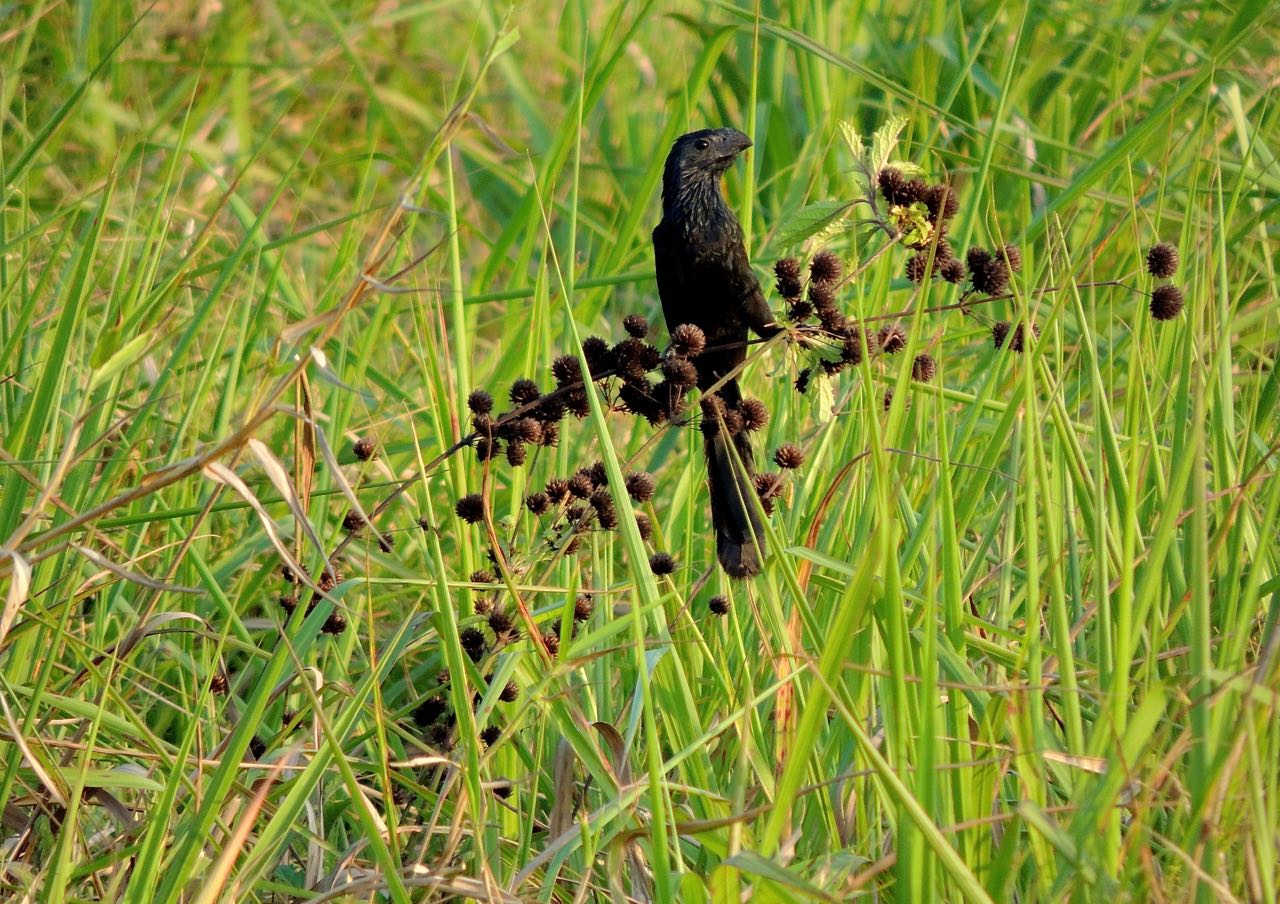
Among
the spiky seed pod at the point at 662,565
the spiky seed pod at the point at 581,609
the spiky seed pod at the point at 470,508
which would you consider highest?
the spiky seed pod at the point at 470,508

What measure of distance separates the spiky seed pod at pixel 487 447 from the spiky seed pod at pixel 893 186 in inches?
23.3

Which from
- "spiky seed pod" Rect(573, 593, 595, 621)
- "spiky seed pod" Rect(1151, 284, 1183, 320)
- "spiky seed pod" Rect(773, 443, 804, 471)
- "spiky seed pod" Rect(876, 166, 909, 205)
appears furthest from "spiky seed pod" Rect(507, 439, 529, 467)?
"spiky seed pod" Rect(1151, 284, 1183, 320)

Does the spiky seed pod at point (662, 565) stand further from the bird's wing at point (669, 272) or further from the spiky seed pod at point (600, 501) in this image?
the bird's wing at point (669, 272)

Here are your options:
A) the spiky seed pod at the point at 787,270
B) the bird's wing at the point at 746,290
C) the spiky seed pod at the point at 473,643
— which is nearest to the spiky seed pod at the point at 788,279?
the spiky seed pod at the point at 787,270

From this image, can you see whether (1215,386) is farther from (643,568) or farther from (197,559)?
(197,559)

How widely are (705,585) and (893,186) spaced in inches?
33.3

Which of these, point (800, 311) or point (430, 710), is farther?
point (430, 710)

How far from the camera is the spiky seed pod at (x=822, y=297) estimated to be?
172 cm

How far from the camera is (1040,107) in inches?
155

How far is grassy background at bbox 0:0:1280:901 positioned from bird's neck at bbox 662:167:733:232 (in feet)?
0.64

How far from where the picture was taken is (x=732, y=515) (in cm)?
213

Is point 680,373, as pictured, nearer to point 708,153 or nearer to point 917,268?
point 917,268

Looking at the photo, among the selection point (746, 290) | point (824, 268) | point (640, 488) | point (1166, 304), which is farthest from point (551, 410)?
point (746, 290)

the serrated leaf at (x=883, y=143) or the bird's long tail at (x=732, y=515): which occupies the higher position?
the serrated leaf at (x=883, y=143)
